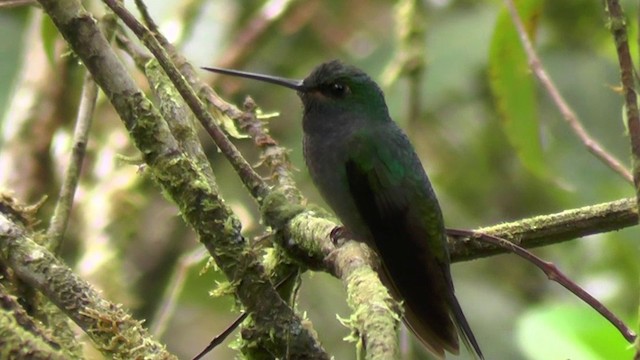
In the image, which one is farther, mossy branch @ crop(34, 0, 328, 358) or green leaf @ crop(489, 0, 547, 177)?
green leaf @ crop(489, 0, 547, 177)

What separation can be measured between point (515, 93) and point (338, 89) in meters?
0.58

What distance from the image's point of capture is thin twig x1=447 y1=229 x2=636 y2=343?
1.88m

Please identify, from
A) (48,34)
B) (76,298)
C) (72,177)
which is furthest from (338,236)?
(48,34)

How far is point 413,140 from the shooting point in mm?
4617

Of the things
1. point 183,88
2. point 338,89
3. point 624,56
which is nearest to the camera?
point 624,56

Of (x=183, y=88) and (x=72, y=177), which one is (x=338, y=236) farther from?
(x=72, y=177)

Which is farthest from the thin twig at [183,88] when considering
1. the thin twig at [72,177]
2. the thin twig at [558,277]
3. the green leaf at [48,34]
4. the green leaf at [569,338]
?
the green leaf at [569,338]

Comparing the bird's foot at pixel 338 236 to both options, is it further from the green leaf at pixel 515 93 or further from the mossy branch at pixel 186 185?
the green leaf at pixel 515 93

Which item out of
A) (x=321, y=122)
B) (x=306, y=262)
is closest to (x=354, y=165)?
(x=321, y=122)

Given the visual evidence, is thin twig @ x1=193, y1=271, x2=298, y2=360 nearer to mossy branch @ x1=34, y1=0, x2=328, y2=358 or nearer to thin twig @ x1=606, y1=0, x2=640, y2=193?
mossy branch @ x1=34, y1=0, x2=328, y2=358

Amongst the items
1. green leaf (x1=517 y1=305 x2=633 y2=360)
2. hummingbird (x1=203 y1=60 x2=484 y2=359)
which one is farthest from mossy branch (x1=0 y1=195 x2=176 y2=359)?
green leaf (x1=517 y1=305 x2=633 y2=360)

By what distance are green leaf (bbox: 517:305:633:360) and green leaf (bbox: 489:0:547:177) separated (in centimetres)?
46

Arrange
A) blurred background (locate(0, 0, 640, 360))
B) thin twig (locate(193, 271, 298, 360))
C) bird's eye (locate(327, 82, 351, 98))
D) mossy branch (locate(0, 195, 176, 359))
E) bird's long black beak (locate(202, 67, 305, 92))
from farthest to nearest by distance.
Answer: blurred background (locate(0, 0, 640, 360))
bird's eye (locate(327, 82, 351, 98))
bird's long black beak (locate(202, 67, 305, 92))
thin twig (locate(193, 271, 298, 360))
mossy branch (locate(0, 195, 176, 359))

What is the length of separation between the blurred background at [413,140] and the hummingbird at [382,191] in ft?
1.22
